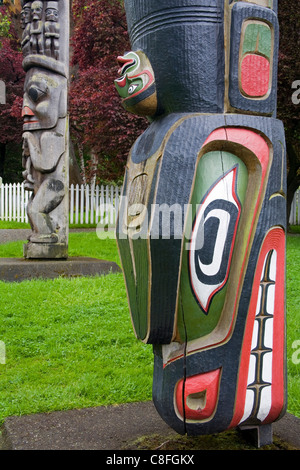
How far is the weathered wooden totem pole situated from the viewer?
1752 millimetres

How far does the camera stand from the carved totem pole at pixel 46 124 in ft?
19.5

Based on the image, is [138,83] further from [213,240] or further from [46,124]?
[46,124]

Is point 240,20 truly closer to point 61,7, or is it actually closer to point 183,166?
point 183,166

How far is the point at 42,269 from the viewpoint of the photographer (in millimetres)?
5801

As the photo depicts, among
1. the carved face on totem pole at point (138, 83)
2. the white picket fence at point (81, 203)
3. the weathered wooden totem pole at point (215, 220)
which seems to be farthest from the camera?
the white picket fence at point (81, 203)

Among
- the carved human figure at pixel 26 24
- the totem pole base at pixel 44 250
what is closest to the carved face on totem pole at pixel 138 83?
the totem pole base at pixel 44 250

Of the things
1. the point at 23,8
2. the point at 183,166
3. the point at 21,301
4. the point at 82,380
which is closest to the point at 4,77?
the point at 23,8

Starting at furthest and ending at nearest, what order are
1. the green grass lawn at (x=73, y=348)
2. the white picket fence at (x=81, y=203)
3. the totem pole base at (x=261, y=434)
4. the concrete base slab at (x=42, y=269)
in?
the white picket fence at (x=81, y=203) → the concrete base slab at (x=42, y=269) → the green grass lawn at (x=73, y=348) → the totem pole base at (x=261, y=434)

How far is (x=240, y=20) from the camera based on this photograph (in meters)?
1.80

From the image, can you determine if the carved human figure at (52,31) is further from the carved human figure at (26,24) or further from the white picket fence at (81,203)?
the white picket fence at (81,203)

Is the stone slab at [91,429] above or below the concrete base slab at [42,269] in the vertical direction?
below

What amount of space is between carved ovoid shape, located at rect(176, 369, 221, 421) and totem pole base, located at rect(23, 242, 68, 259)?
14.6 ft

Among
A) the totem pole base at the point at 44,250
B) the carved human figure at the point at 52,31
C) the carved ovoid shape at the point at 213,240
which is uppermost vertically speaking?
the carved human figure at the point at 52,31
